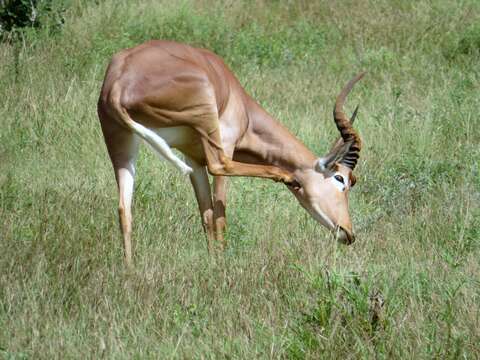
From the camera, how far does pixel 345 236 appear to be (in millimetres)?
7117

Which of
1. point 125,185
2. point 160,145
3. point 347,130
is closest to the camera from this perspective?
point 160,145

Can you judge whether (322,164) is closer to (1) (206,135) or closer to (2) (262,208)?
(2) (262,208)

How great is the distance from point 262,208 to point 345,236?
83 centimetres

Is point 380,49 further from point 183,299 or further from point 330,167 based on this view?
point 183,299

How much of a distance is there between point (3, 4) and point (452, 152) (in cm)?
534

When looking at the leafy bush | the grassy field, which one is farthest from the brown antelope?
the leafy bush

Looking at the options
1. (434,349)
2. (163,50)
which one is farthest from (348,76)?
(434,349)

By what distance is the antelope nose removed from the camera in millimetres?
7051

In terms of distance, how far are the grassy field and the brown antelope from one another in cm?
21

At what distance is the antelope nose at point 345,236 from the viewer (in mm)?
7051

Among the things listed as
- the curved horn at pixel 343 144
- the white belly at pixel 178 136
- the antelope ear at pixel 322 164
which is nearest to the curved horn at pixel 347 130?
the curved horn at pixel 343 144

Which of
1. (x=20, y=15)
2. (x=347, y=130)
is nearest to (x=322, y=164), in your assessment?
(x=347, y=130)

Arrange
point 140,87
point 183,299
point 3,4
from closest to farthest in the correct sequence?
1. point 183,299
2. point 140,87
3. point 3,4

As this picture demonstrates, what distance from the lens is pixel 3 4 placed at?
36.3 ft
